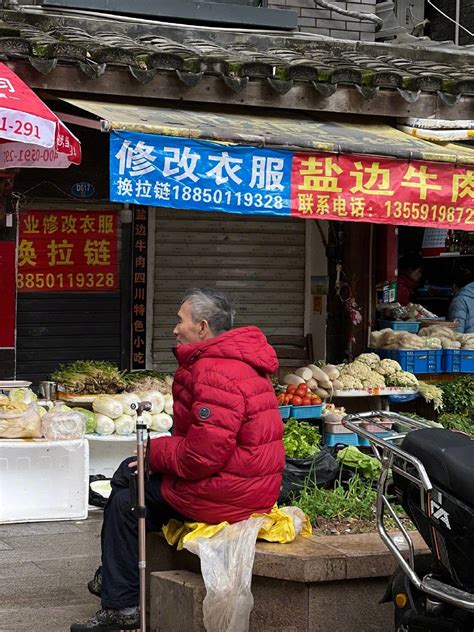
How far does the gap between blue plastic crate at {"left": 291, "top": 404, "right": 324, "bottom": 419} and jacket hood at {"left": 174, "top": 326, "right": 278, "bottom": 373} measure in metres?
4.78

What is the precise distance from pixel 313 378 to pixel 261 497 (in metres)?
5.32

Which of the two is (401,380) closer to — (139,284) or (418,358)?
(418,358)

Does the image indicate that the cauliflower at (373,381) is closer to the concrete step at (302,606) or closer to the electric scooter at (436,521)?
the concrete step at (302,606)

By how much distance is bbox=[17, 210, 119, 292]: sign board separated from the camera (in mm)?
11039

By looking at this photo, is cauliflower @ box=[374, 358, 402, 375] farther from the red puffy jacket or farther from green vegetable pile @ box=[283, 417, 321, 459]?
the red puffy jacket

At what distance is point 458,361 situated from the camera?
483 inches

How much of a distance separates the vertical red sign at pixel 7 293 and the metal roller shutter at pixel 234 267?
1.56m

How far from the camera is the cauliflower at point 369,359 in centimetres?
1177

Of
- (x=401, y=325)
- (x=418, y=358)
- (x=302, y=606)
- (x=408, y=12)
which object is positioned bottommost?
(x=302, y=606)

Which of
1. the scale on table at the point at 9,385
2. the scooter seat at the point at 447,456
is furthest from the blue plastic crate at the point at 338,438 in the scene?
the scooter seat at the point at 447,456

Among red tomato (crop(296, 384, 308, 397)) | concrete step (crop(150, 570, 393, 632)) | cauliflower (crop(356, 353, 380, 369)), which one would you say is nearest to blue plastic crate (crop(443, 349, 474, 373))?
cauliflower (crop(356, 353, 380, 369))

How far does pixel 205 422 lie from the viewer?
579 cm

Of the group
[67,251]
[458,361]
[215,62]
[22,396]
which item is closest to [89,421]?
[22,396]

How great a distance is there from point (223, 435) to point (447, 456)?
1.38 meters
